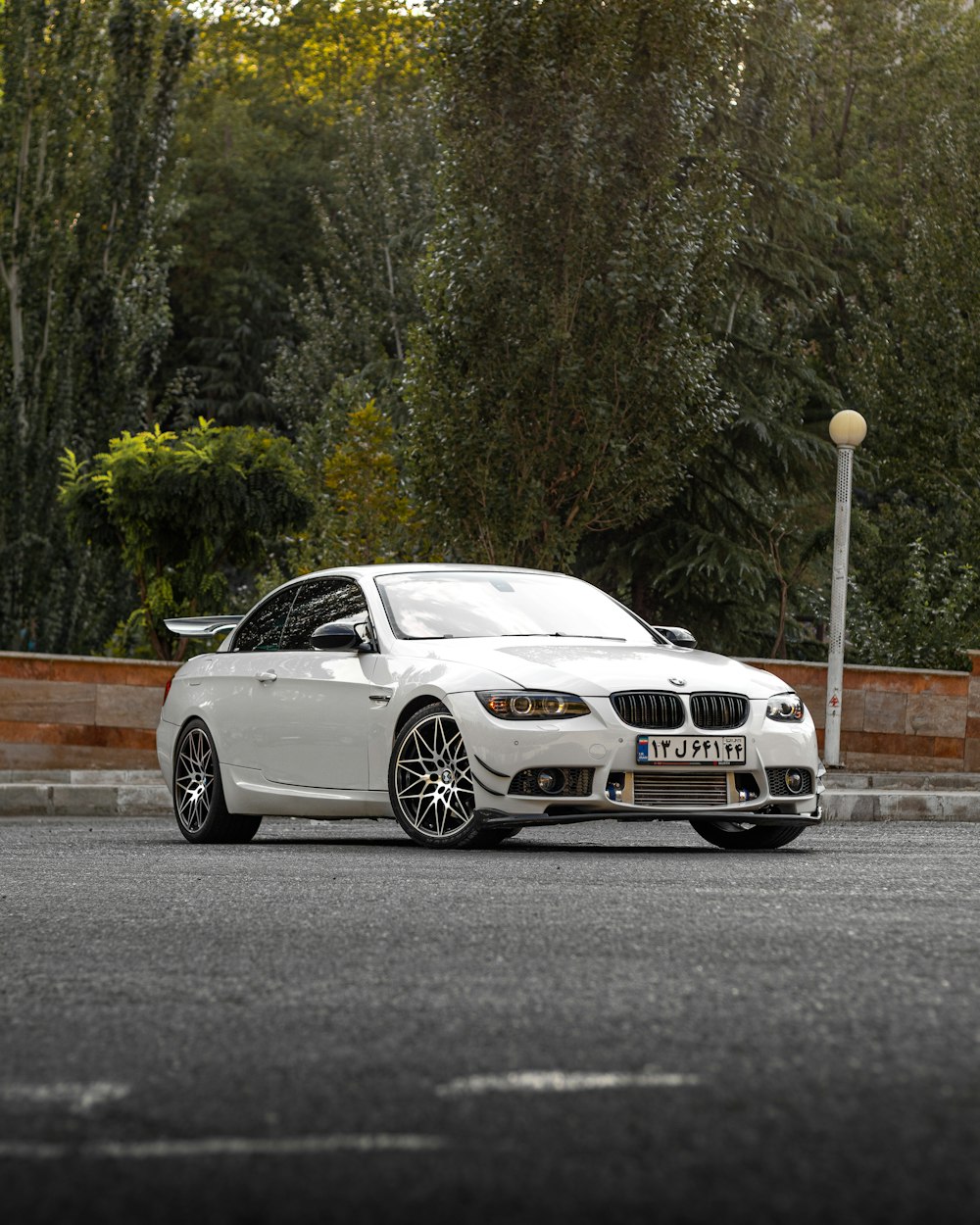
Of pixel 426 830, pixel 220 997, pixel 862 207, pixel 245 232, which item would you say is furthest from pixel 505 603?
pixel 245 232

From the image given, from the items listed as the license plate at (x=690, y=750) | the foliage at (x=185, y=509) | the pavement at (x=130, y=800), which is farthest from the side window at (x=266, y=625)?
the foliage at (x=185, y=509)

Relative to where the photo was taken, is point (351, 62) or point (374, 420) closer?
point (374, 420)

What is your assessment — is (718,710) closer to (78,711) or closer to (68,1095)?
(68,1095)

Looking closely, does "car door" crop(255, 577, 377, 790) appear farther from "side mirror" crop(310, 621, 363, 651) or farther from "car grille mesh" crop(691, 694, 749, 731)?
"car grille mesh" crop(691, 694, 749, 731)

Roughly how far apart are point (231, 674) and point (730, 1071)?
8.25m

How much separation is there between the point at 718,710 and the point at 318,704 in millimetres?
2286

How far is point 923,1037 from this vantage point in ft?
13.6

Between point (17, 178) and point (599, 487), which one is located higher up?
point (17, 178)

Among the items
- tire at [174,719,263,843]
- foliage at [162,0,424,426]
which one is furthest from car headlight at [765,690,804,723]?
foliage at [162,0,424,426]

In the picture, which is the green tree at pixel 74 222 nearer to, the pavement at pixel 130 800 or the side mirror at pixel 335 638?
the pavement at pixel 130 800

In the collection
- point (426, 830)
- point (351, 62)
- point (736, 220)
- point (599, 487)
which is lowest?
point (426, 830)

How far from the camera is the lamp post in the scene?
64.7 feet

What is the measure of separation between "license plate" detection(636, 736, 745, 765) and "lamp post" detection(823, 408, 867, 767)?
9.70m

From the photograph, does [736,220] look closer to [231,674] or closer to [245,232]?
[231,674]
